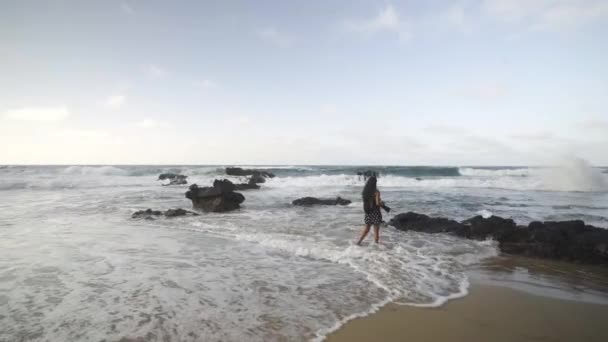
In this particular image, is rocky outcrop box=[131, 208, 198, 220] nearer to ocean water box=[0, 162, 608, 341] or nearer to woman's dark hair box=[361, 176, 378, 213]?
ocean water box=[0, 162, 608, 341]

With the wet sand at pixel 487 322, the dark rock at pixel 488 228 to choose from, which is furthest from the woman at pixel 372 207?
the wet sand at pixel 487 322

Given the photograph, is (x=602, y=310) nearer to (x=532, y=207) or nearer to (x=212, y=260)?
(x=212, y=260)

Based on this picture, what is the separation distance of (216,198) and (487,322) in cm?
1319

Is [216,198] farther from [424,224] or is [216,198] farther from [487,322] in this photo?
[487,322]

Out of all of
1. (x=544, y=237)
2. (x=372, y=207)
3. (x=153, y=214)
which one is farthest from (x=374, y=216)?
(x=153, y=214)

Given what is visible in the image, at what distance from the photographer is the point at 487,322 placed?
12.6ft

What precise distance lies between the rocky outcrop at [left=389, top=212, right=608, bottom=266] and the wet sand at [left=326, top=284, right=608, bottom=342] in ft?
9.82

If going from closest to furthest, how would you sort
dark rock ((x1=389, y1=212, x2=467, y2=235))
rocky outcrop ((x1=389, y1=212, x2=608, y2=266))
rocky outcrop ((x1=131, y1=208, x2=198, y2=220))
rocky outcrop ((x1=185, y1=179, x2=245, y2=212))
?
rocky outcrop ((x1=389, y1=212, x2=608, y2=266))
dark rock ((x1=389, y1=212, x2=467, y2=235))
rocky outcrop ((x1=131, y1=208, x2=198, y2=220))
rocky outcrop ((x1=185, y1=179, x2=245, y2=212))

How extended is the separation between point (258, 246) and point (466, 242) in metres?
5.51

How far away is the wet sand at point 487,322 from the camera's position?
3.49m

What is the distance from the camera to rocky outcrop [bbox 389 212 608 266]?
22.4 ft

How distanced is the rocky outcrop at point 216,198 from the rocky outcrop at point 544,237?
8811 mm

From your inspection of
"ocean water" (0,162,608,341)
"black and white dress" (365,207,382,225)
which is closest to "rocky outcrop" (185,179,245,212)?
"ocean water" (0,162,608,341)

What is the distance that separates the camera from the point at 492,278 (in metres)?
5.62
